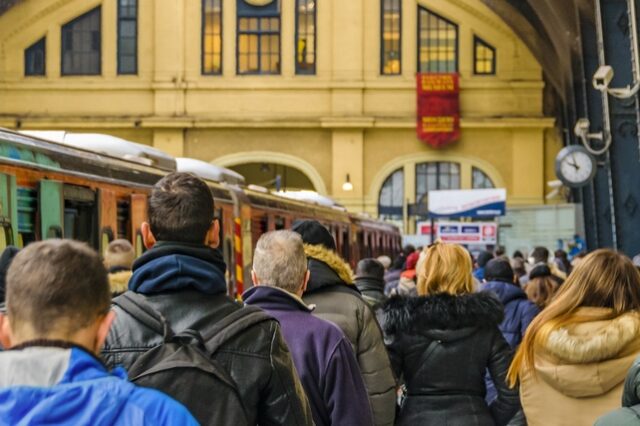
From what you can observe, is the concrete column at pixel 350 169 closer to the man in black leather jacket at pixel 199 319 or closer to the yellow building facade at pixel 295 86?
the yellow building facade at pixel 295 86

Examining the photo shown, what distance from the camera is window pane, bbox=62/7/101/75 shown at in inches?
1642

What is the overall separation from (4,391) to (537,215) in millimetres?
30445

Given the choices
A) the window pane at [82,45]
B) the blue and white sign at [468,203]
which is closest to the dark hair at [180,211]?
the blue and white sign at [468,203]

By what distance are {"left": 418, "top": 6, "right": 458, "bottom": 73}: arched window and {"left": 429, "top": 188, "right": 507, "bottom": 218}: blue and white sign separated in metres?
11.2

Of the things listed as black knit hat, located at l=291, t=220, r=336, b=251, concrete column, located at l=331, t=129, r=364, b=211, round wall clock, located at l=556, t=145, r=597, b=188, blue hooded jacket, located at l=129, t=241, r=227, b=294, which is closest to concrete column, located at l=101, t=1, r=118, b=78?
concrete column, located at l=331, t=129, r=364, b=211

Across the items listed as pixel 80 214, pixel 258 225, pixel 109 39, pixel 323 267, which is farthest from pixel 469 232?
pixel 323 267

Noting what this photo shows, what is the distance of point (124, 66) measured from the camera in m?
42.0

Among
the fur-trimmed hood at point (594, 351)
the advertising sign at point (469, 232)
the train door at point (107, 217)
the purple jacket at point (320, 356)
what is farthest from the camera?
the advertising sign at point (469, 232)

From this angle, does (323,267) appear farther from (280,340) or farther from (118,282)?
(118,282)

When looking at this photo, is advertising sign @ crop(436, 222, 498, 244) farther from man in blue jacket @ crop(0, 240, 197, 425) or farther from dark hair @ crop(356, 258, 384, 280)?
man in blue jacket @ crop(0, 240, 197, 425)

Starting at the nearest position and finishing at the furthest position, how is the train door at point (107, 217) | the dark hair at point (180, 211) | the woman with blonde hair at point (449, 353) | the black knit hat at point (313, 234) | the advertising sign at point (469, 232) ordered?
the dark hair at point (180, 211)
the black knit hat at point (313, 234)
the woman with blonde hair at point (449, 353)
the train door at point (107, 217)
the advertising sign at point (469, 232)

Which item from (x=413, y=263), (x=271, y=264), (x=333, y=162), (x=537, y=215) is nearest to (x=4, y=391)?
(x=271, y=264)

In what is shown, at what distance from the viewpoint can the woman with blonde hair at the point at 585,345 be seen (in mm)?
5293

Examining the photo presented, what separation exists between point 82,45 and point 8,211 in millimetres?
33057
